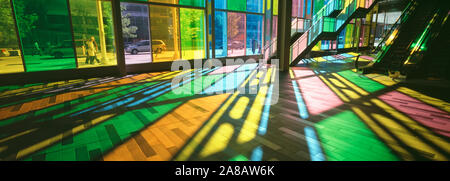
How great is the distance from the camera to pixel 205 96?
514 centimetres

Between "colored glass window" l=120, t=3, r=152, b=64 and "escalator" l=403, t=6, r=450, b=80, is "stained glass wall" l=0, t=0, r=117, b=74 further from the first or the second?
"escalator" l=403, t=6, r=450, b=80

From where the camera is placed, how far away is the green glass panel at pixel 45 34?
6.78 metres

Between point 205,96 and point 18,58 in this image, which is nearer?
point 205,96

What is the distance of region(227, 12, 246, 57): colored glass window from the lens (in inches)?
458

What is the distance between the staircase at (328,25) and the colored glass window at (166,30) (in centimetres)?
497

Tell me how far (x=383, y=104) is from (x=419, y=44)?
4511 millimetres

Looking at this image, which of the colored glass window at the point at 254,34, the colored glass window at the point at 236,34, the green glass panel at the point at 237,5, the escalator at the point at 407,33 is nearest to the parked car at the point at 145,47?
the colored glass window at the point at 236,34

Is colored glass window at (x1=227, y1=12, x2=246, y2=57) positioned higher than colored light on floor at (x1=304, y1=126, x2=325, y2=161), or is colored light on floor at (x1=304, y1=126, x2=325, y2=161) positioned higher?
colored glass window at (x1=227, y1=12, x2=246, y2=57)

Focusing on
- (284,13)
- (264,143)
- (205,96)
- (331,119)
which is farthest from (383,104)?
(284,13)

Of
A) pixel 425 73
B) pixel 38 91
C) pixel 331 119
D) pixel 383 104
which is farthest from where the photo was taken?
pixel 425 73

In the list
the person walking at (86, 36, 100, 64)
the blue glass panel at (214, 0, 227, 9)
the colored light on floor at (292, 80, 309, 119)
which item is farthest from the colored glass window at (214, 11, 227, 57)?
the colored light on floor at (292, 80, 309, 119)

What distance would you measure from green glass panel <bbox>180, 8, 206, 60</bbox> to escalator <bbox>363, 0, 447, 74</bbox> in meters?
6.52

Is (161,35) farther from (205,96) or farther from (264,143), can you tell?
(264,143)
